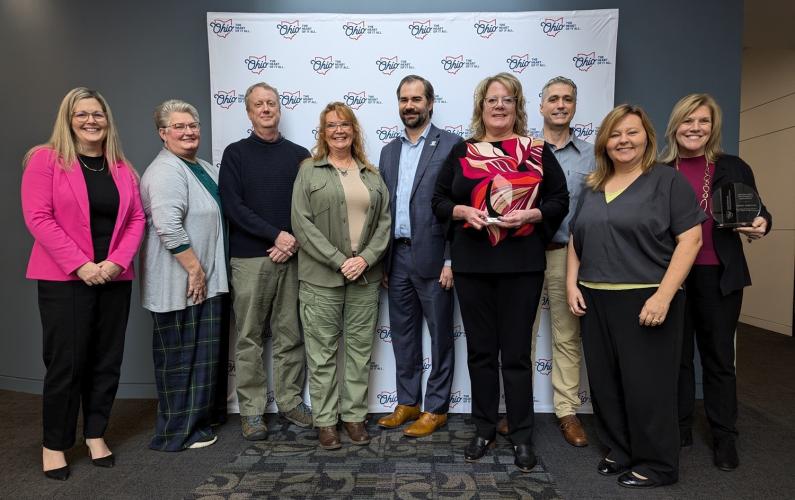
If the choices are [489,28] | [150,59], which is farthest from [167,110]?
[489,28]

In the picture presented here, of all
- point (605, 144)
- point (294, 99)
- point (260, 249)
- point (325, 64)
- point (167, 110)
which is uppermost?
point (325, 64)

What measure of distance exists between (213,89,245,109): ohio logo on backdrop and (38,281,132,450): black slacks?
3.93ft

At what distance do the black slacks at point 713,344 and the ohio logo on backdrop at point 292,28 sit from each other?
96.3 inches

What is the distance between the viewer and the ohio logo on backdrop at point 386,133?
282 centimetres

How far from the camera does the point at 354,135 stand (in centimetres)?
238

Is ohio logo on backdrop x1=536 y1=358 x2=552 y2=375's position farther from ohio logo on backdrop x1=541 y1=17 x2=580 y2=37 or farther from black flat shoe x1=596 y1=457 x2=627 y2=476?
ohio logo on backdrop x1=541 y1=17 x2=580 y2=37

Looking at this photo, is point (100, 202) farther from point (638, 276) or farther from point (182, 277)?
point (638, 276)

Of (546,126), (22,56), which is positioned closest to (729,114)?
(546,126)

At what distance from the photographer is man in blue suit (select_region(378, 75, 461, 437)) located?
239 centimetres

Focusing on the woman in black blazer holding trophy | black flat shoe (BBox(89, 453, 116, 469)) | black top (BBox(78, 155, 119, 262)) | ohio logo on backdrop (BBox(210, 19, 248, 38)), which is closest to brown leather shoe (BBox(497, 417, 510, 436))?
the woman in black blazer holding trophy

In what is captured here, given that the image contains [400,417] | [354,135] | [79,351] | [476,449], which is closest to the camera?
[79,351]

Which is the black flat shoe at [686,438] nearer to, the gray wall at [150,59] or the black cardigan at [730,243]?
the black cardigan at [730,243]

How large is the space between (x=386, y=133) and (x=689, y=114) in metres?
1.56

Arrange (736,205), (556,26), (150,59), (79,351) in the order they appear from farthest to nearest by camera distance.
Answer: (150,59) → (556,26) → (79,351) → (736,205)
